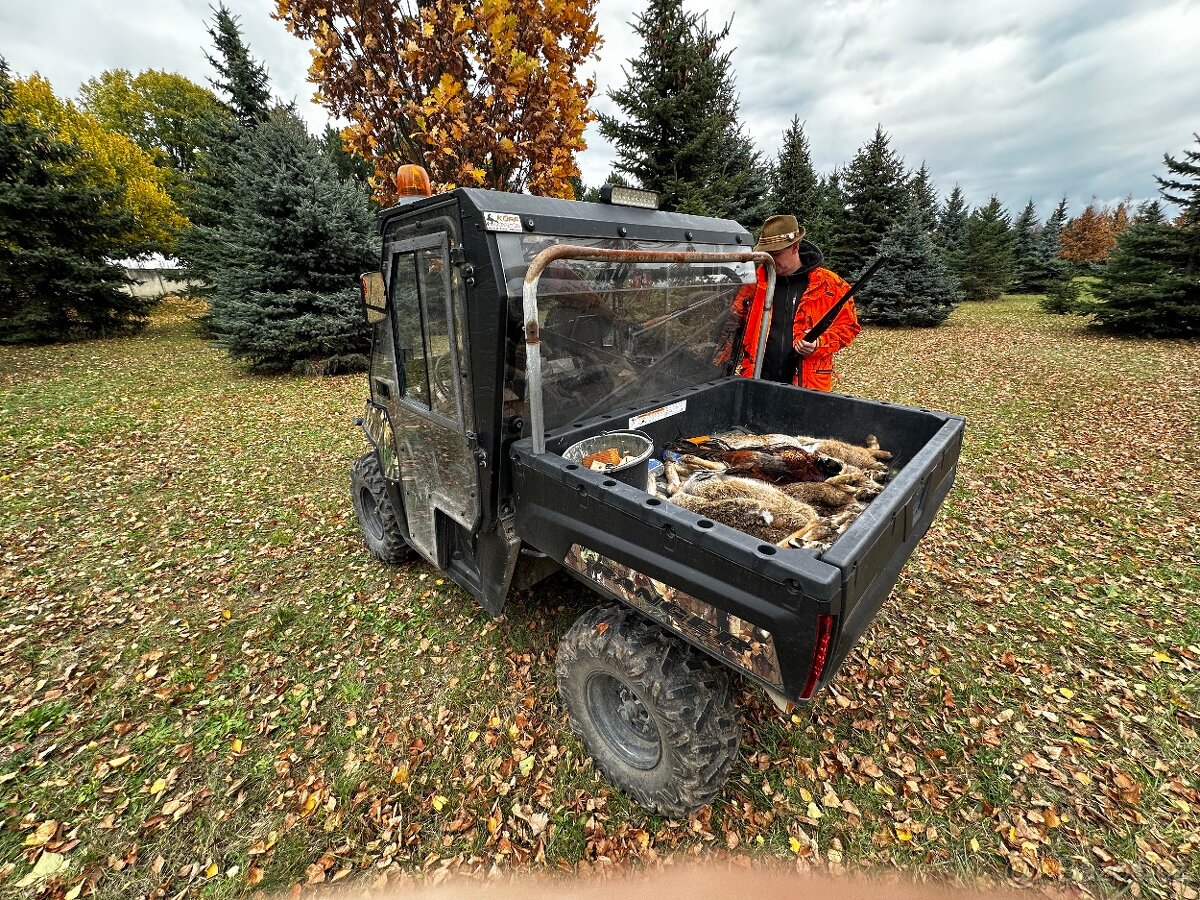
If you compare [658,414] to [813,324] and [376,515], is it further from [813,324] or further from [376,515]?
[376,515]

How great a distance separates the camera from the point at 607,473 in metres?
2.13

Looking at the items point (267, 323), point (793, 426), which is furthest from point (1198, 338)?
point (267, 323)

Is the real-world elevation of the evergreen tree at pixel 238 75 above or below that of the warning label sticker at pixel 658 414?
above

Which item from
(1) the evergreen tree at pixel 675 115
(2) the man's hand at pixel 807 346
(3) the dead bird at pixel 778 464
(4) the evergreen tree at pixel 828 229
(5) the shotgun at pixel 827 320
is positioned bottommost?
(3) the dead bird at pixel 778 464

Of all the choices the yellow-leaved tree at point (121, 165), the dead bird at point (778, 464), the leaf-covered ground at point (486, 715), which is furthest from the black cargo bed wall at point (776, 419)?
the yellow-leaved tree at point (121, 165)

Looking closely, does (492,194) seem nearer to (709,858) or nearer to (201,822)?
(709,858)

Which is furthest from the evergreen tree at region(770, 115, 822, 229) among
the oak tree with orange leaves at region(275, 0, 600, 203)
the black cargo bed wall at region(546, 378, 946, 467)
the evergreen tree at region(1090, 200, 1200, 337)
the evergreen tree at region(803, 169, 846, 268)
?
the black cargo bed wall at region(546, 378, 946, 467)

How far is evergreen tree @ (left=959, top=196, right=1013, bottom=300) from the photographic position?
21594 mm

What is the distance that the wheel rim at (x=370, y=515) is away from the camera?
3.94 meters

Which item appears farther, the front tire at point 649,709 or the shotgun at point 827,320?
the shotgun at point 827,320

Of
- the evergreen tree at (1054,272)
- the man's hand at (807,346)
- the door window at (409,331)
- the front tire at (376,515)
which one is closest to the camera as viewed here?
the door window at (409,331)

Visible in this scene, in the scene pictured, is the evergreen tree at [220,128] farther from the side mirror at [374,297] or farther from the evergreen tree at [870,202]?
the evergreen tree at [870,202]

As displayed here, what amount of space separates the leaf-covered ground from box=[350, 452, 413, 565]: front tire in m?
0.20

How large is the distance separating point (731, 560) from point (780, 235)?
3348 mm
